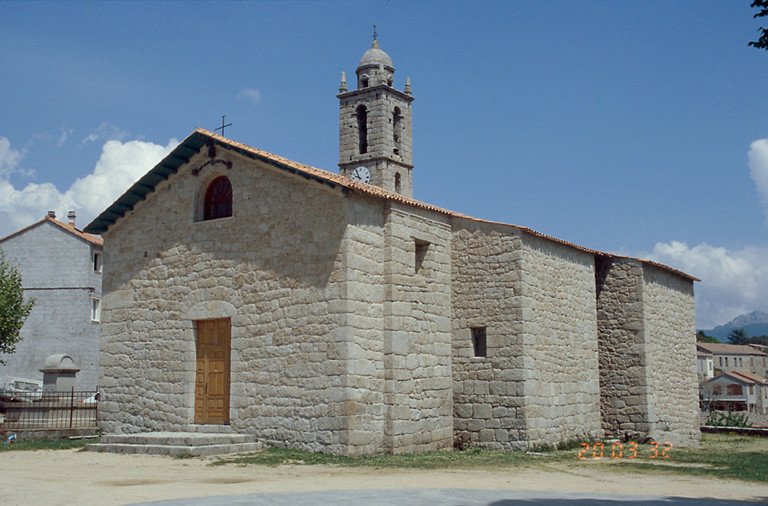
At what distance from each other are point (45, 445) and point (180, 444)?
348 cm

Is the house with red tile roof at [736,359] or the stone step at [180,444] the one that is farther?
the house with red tile roof at [736,359]

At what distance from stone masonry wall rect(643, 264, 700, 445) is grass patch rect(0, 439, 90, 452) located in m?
13.2

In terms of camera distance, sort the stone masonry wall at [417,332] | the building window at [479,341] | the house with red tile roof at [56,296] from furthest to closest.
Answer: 1. the house with red tile roof at [56,296]
2. the building window at [479,341]
3. the stone masonry wall at [417,332]

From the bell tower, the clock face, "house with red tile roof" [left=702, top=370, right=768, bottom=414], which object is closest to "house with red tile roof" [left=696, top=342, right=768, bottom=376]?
"house with red tile roof" [left=702, top=370, right=768, bottom=414]

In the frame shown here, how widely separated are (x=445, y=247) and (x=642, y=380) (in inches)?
253

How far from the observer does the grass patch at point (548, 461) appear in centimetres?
1262

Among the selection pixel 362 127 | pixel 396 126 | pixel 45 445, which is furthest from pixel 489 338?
pixel 396 126

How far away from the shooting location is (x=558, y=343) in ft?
56.4

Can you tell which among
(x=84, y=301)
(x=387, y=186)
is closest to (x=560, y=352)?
(x=387, y=186)

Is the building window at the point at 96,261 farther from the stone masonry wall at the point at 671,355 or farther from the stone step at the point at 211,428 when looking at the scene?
the stone masonry wall at the point at 671,355

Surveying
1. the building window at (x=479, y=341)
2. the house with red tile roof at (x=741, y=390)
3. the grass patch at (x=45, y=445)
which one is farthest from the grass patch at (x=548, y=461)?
the house with red tile roof at (x=741, y=390)

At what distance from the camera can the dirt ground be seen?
372 inches

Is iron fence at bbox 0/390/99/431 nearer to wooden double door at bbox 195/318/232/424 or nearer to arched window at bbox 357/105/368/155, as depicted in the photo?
wooden double door at bbox 195/318/232/424

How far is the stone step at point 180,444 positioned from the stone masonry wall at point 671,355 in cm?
1023
